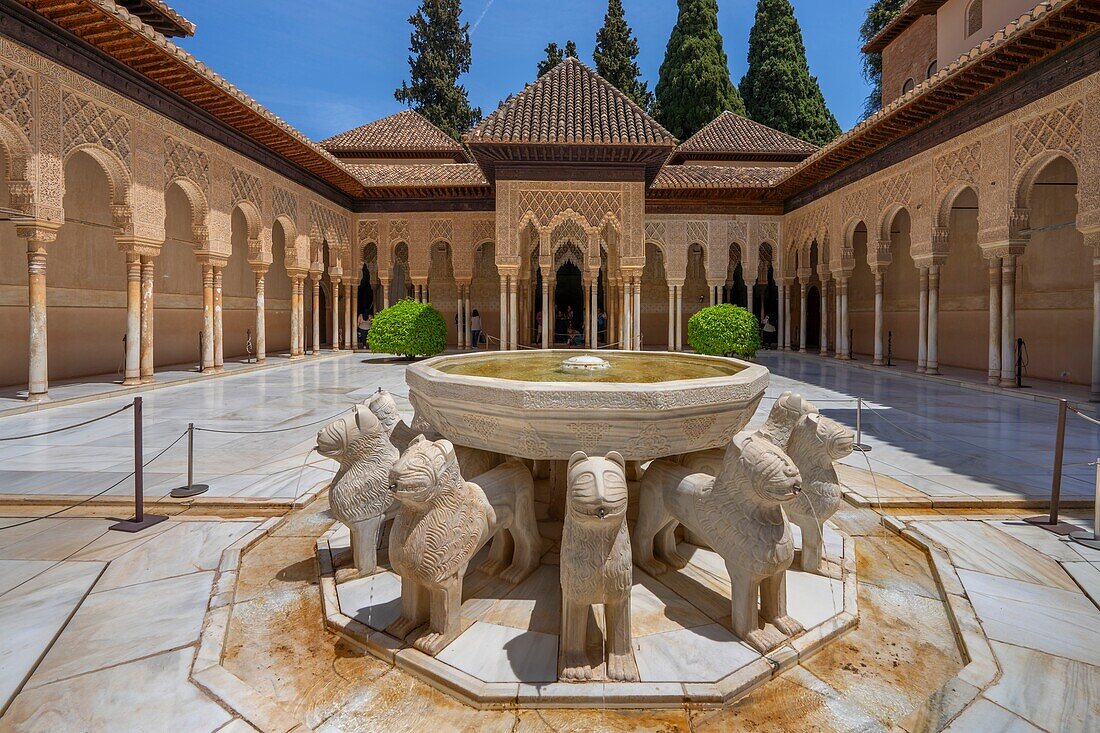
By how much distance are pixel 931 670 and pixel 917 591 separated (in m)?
0.73

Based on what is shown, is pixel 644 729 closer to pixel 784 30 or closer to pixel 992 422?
pixel 992 422

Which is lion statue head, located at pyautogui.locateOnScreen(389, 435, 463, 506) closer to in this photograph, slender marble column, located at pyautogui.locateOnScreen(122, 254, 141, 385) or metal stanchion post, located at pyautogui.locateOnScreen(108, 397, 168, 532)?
metal stanchion post, located at pyautogui.locateOnScreen(108, 397, 168, 532)

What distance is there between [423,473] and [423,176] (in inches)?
694

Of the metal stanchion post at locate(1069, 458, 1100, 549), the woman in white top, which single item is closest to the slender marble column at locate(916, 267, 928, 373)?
the metal stanchion post at locate(1069, 458, 1100, 549)

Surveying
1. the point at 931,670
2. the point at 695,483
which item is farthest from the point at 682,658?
the point at 931,670

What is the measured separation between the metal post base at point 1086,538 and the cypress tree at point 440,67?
3077 centimetres

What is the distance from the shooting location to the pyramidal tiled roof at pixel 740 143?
21297 millimetres

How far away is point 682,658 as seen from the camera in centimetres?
234

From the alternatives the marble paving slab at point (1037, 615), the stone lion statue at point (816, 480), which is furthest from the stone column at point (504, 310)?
the marble paving slab at point (1037, 615)

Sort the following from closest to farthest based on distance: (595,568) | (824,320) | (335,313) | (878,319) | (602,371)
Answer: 1. (595,568)
2. (602,371)
3. (878,319)
4. (824,320)
5. (335,313)

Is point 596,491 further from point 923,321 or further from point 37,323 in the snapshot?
point 923,321

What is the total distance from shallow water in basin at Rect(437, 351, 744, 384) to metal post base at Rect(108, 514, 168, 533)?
7.00ft

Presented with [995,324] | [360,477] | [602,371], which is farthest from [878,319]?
[360,477]

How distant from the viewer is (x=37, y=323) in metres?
8.44
